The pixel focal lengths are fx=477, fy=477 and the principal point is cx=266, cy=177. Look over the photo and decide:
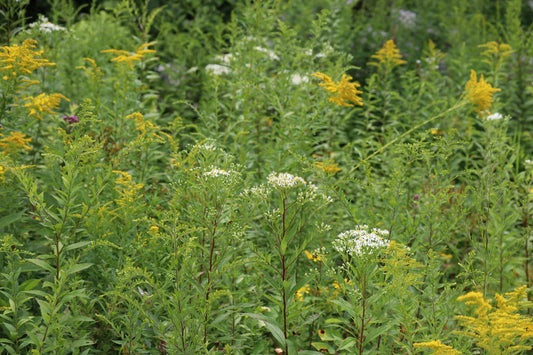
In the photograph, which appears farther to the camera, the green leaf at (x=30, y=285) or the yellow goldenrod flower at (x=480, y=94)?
the yellow goldenrod flower at (x=480, y=94)

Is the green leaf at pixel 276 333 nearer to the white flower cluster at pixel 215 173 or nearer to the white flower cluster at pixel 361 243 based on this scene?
the white flower cluster at pixel 361 243

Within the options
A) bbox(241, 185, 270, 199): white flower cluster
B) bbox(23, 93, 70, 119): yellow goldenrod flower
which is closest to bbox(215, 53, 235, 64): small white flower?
bbox(23, 93, 70, 119): yellow goldenrod flower

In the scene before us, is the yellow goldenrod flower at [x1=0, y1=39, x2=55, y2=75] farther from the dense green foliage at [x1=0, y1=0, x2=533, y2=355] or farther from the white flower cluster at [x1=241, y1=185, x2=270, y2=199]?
the white flower cluster at [x1=241, y1=185, x2=270, y2=199]

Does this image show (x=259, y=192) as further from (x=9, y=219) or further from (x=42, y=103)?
(x=42, y=103)

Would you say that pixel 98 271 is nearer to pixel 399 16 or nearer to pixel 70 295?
pixel 70 295

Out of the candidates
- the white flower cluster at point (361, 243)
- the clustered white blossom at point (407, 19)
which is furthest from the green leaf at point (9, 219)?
the clustered white blossom at point (407, 19)

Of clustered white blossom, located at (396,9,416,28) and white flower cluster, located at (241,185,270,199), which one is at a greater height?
clustered white blossom, located at (396,9,416,28)

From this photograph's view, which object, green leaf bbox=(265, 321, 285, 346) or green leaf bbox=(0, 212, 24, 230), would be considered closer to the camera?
green leaf bbox=(265, 321, 285, 346)

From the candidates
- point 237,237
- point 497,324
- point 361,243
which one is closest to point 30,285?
point 237,237

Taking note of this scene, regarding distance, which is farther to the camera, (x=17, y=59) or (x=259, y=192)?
(x=17, y=59)

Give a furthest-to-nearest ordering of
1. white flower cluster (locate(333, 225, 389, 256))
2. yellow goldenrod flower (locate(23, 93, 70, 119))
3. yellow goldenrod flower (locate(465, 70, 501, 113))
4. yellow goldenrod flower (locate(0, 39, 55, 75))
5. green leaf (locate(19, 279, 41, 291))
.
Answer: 1. yellow goldenrod flower (locate(465, 70, 501, 113))
2. yellow goldenrod flower (locate(23, 93, 70, 119))
3. yellow goldenrod flower (locate(0, 39, 55, 75))
4. green leaf (locate(19, 279, 41, 291))
5. white flower cluster (locate(333, 225, 389, 256))

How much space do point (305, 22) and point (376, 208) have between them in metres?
3.20

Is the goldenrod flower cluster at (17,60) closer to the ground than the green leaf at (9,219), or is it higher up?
higher up

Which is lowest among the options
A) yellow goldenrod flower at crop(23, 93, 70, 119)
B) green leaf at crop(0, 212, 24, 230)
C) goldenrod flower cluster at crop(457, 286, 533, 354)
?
green leaf at crop(0, 212, 24, 230)
